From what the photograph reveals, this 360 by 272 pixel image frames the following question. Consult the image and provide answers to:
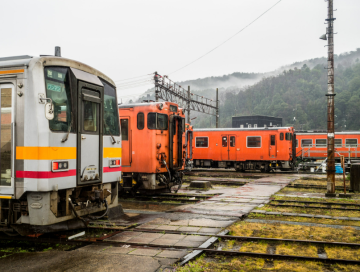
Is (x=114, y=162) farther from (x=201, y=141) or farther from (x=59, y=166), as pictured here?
(x=201, y=141)

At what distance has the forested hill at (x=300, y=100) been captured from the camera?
9556 centimetres

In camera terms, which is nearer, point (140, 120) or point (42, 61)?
point (42, 61)

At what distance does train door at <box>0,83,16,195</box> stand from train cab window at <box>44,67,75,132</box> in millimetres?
676

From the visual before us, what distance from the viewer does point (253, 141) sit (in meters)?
26.8

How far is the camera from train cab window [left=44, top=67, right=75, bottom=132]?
6439 mm

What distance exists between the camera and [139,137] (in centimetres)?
1252

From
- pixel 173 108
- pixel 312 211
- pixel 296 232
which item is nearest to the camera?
pixel 296 232

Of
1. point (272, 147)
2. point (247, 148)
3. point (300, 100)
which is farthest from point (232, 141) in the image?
point (300, 100)

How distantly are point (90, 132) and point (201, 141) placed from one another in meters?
21.6

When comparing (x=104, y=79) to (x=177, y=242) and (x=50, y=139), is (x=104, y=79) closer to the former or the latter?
(x=50, y=139)

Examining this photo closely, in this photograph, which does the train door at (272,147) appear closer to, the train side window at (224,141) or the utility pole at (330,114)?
the train side window at (224,141)

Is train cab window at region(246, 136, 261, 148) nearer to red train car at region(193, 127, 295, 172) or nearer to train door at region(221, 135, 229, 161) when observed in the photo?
red train car at region(193, 127, 295, 172)

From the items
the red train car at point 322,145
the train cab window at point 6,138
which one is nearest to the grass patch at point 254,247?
the train cab window at point 6,138

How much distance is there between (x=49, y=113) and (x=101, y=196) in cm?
220
